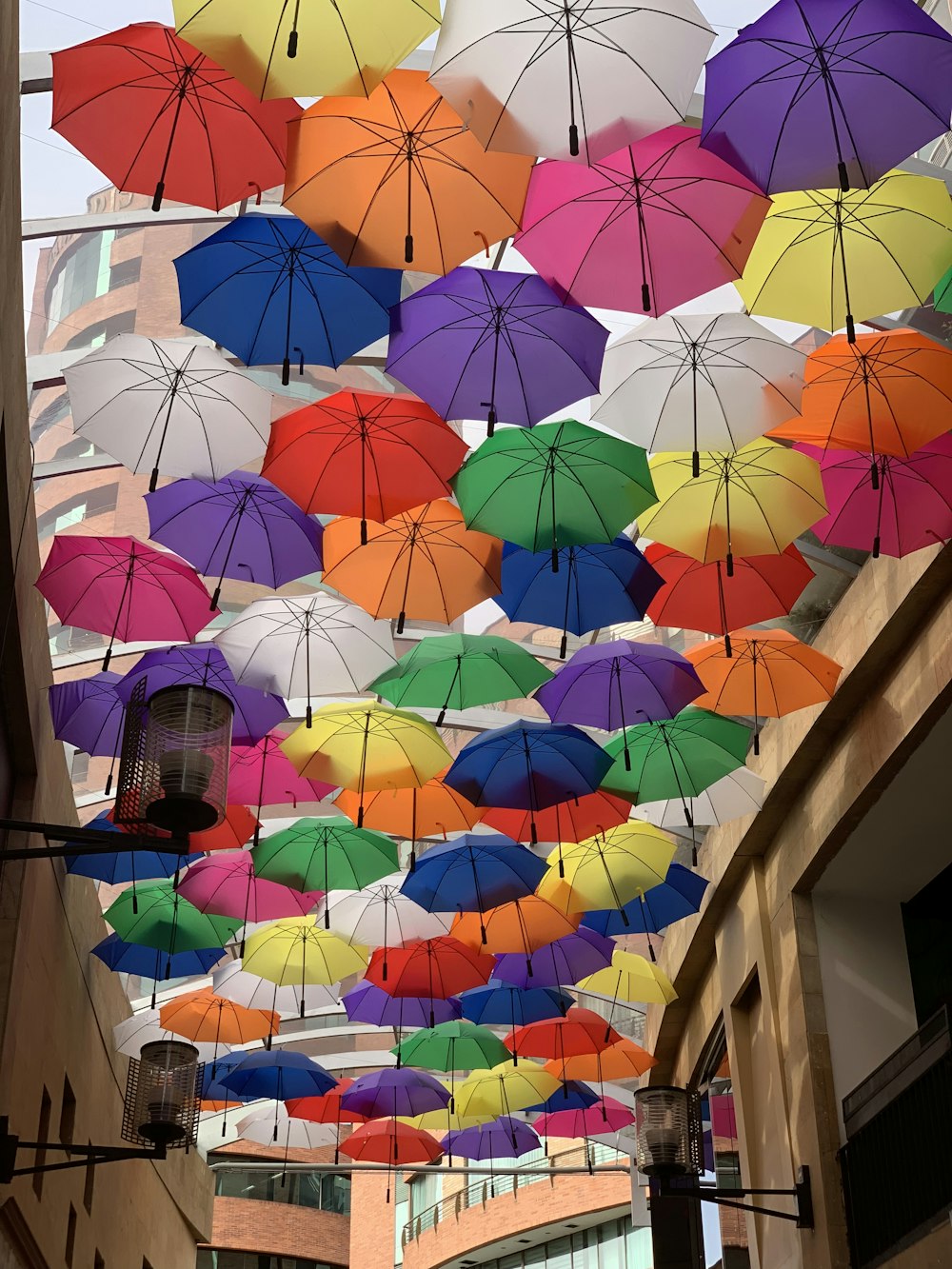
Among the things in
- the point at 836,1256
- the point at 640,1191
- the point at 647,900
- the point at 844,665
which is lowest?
the point at 836,1256

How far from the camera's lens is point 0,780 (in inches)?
474

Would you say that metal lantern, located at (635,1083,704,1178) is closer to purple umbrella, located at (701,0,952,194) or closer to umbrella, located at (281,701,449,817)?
umbrella, located at (281,701,449,817)

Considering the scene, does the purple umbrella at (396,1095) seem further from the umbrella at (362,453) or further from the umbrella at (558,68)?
the umbrella at (558,68)

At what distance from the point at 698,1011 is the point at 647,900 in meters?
4.72

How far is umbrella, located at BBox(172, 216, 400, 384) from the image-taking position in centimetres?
881

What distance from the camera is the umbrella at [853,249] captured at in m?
8.73

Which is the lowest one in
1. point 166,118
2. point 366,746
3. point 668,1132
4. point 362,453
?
point 668,1132

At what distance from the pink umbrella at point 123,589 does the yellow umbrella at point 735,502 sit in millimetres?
3457

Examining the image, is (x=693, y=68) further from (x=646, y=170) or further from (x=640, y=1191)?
(x=640, y=1191)

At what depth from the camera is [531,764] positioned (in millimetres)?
12344

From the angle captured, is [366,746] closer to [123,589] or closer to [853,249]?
[123,589]

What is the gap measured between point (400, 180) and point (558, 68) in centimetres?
108

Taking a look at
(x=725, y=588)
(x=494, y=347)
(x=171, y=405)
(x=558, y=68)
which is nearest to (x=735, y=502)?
(x=725, y=588)

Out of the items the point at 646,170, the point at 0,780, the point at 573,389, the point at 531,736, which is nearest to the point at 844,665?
the point at 531,736
